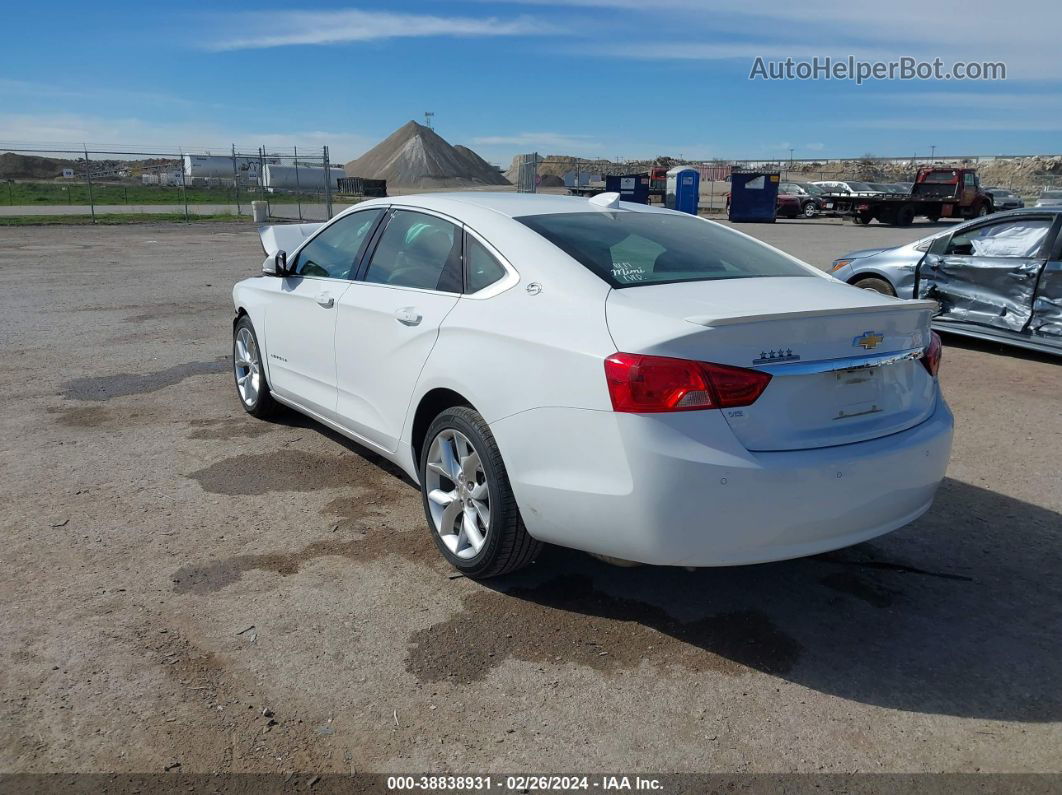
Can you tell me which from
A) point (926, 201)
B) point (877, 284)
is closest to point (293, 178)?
point (926, 201)

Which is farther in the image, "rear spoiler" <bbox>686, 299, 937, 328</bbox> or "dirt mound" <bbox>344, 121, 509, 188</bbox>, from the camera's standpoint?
"dirt mound" <bbox>344, 121, 509, 188</bbox>

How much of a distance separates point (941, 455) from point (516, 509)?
173 centimetres

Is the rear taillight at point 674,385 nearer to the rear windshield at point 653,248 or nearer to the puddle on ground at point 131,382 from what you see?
the rear windshield at point 653,248

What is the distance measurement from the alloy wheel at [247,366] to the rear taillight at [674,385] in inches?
143

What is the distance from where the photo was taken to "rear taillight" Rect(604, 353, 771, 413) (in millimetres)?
3076

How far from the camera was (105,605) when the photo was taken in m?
3.69

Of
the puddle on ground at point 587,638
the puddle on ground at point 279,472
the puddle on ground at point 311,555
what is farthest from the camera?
the puddle on ground at point 279,472

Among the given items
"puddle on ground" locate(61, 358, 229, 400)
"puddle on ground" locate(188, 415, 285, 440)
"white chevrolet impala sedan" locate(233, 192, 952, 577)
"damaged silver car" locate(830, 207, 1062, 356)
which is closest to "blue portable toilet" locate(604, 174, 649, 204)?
"damaged silver car" locate(830, 207, 1062, 356)

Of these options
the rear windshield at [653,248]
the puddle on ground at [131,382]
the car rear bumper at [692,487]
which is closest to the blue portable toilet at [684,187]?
the puddle on ground at [131,382]

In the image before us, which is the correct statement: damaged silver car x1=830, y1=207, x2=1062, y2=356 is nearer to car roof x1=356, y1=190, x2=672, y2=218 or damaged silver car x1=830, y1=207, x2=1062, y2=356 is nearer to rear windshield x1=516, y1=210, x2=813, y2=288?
rear windshield x1=516, y1=210, x2=813, y2=288

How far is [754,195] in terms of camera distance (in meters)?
35.9

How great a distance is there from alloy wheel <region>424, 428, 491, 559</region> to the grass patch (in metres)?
26.8

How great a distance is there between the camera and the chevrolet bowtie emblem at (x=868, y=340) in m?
3.39

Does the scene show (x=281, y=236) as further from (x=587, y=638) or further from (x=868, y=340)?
(x=868, y=340)
